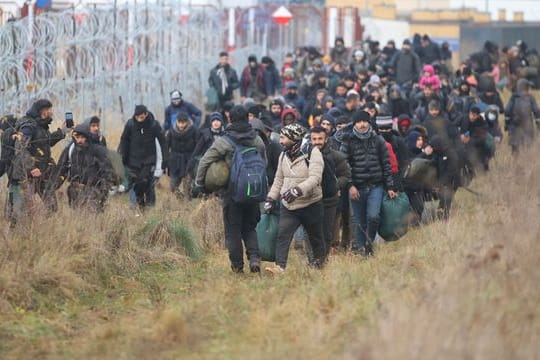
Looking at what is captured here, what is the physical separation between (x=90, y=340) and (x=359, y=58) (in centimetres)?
1993

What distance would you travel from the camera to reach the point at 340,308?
1020 centimetres

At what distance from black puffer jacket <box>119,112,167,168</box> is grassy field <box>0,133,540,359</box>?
170 cm

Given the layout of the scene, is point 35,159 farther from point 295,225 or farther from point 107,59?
point 107,59

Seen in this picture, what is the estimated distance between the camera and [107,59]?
965 inches

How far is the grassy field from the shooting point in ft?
27.4

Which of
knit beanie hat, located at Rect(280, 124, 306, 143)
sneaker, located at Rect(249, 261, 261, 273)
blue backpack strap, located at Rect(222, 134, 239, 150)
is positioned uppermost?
knit beanie hat, located at Rect(280, 124, 306, 143)

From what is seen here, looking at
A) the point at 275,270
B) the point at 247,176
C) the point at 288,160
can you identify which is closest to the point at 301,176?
the point at 288,160

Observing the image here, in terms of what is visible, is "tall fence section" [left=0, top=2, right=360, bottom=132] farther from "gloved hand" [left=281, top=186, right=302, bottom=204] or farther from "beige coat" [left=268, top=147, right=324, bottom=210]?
"gloved hand" [left=281, top=186, right=302, bottom=204]

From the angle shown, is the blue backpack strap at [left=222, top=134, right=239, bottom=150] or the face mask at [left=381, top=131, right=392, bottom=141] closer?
the blue backpack strap at [left=222, top=134, right=239, bottom=150]

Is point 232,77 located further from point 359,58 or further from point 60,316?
point 60,316

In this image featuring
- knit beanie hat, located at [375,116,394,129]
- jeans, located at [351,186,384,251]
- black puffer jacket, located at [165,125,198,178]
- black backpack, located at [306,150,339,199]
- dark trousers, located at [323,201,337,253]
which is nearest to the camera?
black backpack, located at [306,150,339,199]

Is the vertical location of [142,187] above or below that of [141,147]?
below

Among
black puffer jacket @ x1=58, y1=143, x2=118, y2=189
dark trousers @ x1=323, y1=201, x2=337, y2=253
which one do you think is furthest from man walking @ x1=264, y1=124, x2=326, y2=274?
black puffer jacket @ x1=58, y1=143, x2=118, y2=189

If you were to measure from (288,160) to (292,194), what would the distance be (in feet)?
1.39
